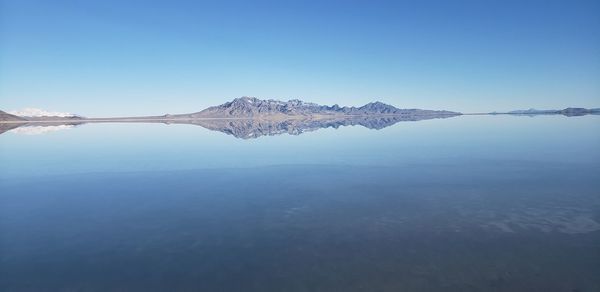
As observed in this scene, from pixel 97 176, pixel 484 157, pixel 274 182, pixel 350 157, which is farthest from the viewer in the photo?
pixel 350 157

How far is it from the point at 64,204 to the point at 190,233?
1213 centimetres

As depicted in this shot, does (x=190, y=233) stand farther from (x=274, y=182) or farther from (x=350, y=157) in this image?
(x=350, y=157)

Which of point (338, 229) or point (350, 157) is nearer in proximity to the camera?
point (338, 229)

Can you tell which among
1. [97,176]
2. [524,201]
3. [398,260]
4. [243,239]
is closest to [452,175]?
[524,201]

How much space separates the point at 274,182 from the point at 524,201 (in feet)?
57.5

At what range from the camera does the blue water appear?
12.7 m

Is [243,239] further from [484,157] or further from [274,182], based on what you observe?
[484,157]

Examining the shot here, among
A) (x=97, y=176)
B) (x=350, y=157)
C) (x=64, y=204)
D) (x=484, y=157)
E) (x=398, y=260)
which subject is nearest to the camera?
(x=398, y=260)

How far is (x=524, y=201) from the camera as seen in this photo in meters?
21.3

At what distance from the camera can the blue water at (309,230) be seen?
41.8 ft

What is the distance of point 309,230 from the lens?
17.5m

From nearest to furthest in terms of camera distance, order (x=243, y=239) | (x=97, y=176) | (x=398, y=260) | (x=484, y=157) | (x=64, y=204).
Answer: (x=398, y=260)
(x=243, y=239)
(x=64, y=204)
(x=97, y=176)
(x=484, y=157)

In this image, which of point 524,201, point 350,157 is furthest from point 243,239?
point 350,157

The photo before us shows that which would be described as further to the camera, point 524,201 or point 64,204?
point 64,204
